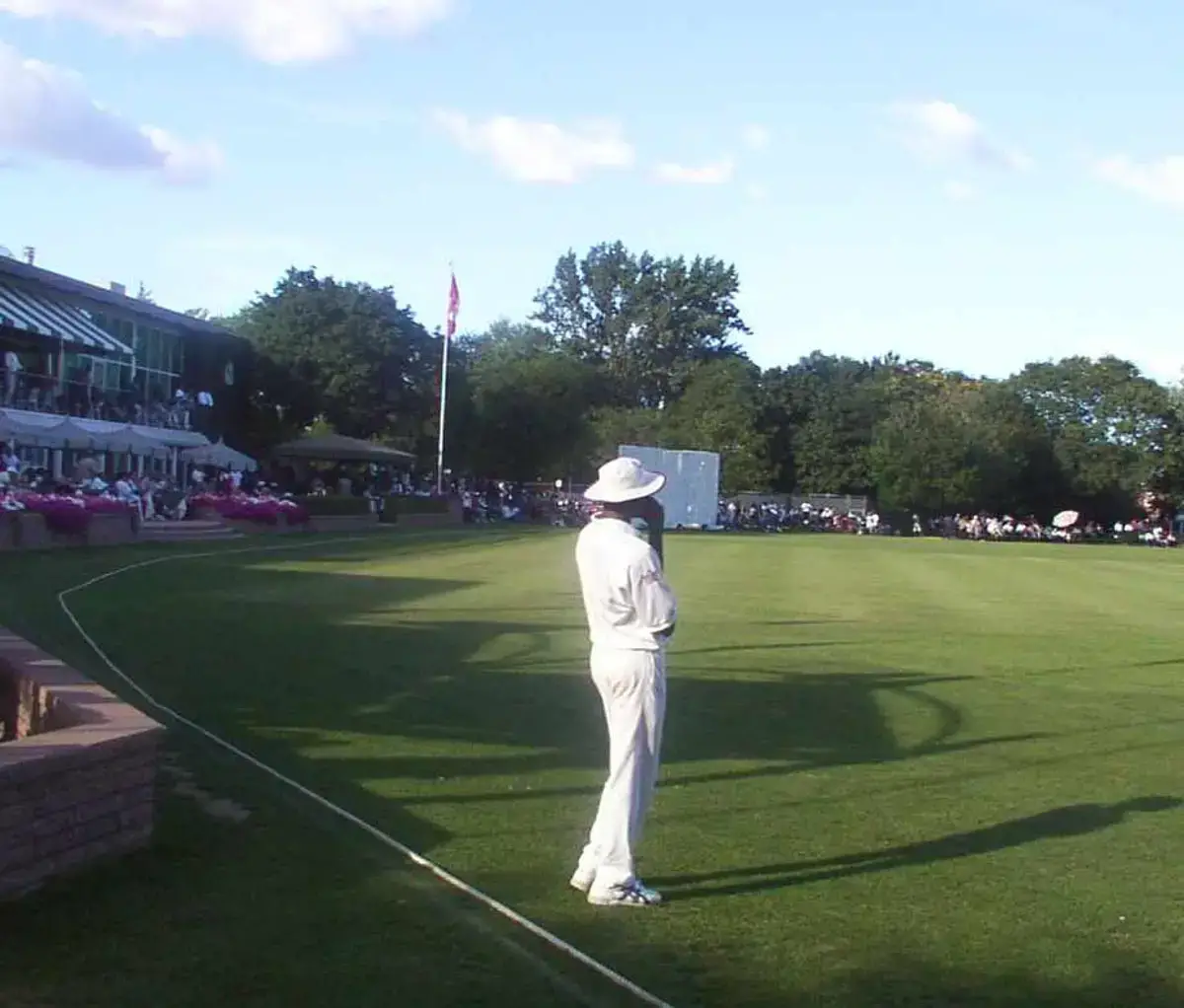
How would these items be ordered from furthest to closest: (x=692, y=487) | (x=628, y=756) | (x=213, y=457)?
1. (x=692, y=487)
2. (x=213, y=457)
3. (x=628, y=756)

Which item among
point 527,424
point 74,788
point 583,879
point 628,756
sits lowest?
point 583,879

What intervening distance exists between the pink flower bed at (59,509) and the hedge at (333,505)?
13.3 m

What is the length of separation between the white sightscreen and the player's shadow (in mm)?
56112

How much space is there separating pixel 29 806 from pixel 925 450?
246 feet

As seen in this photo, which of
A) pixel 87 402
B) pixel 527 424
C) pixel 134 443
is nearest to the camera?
pixel 134 443

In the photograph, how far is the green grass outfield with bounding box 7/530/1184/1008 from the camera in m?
5.68

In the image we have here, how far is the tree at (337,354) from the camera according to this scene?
62.3 metres

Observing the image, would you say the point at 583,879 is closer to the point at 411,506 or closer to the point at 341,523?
the point at 341,523

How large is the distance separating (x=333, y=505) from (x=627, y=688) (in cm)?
3788

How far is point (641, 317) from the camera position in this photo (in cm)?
10762

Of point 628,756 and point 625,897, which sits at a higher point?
point 628,756

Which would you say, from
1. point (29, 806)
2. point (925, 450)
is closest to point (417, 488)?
point (925, 450)

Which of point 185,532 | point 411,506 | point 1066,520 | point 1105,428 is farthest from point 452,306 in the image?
point 1105,428

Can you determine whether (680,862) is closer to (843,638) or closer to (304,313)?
(843,638)
